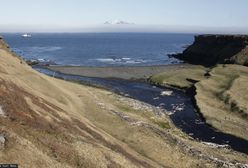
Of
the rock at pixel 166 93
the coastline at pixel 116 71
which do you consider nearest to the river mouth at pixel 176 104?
the rock at pixel 166 93

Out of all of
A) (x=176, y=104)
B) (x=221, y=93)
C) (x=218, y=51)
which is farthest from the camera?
(x=218, y=51)

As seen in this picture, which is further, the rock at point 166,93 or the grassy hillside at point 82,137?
the rock at point 166,93

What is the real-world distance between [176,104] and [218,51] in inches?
2942

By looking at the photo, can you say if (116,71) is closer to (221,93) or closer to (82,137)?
(221,93)

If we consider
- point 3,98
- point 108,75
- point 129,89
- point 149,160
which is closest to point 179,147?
point 149,160

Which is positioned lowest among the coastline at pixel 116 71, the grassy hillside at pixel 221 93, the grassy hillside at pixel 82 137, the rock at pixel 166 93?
the coastline at pixel 116 71

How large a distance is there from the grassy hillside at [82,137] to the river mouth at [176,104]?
10.1 feet

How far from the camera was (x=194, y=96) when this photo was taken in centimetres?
8506

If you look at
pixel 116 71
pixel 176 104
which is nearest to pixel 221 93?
pixel 176 104

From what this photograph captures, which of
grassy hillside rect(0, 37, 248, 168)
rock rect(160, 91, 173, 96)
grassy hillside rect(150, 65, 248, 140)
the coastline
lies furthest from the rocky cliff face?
grassy hillside rect(0, 37, 248, 168)

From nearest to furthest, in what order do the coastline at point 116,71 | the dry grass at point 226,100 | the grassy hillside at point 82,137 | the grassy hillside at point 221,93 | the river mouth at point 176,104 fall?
the grassy hillside at point 82,137, the river mouth at point 176,104, the dry grass at point 226,100, the grassy hillside at point 221,93, the coastline at point 116,71

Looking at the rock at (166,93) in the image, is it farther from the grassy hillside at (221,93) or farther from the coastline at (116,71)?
the coastline at (116,71)

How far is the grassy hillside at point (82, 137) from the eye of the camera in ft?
110

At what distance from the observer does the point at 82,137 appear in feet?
134
